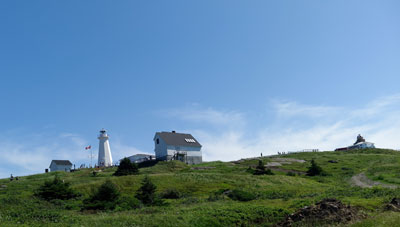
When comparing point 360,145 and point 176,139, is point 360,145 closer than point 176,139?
No

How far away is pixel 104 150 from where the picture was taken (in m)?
98.5

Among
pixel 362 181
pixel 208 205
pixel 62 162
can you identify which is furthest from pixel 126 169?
pixel 62 162

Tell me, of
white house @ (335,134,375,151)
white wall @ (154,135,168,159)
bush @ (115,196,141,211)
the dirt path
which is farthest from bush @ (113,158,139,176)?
white house @ (335,134,375,151)

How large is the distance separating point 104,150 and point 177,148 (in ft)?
85.1

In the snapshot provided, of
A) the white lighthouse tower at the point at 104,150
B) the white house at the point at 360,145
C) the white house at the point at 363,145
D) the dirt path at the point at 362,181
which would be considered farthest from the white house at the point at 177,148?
the white house at the point at 363,145

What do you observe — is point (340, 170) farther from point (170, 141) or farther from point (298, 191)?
point (170, 141)

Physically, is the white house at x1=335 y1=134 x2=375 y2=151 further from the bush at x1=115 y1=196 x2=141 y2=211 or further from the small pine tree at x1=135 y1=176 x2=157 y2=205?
the bush at x1=115 y1=196 x2=141 y2=211

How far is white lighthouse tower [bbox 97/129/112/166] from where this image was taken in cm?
9744

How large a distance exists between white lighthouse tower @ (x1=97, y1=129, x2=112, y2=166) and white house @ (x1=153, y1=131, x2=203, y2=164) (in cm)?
1824

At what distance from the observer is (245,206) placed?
30031 mm

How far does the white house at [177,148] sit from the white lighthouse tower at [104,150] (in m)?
18.2

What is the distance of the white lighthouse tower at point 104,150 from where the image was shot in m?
97.4

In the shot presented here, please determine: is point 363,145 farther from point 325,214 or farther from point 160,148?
point 325,214

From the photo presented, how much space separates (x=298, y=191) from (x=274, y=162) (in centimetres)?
4263
